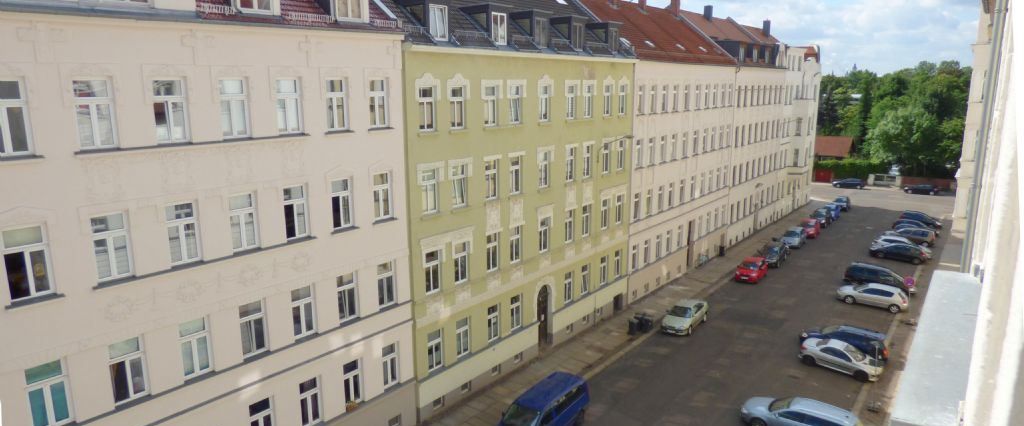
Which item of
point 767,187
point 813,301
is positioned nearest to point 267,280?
point 813,301

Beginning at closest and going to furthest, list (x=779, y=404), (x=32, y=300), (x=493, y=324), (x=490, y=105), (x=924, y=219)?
(x=32, y=300), (x=779, y=404), (x=490, y=105), (x=493, y=324), (x=924, y=219)

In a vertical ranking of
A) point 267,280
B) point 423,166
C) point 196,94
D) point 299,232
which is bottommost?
point 267,280

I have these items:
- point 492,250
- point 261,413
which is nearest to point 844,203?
point 492,250

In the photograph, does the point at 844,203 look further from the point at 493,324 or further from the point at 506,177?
the point at 493,324

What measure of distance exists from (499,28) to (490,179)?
17.0 ft

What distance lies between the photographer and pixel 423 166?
19781 millimetres

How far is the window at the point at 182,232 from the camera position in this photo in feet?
46.4

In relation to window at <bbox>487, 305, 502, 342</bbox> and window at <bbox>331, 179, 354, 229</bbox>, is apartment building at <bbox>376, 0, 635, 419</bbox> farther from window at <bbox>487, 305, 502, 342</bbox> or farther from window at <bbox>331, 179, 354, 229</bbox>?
window at <bbox>331, 179, 354, 229</bbox>

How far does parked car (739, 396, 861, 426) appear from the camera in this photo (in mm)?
19469

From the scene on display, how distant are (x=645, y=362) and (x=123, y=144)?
20.1 meters

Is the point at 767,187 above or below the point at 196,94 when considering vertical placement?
below

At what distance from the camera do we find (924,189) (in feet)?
225

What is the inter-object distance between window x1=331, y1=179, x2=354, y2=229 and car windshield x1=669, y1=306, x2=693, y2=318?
1720 centimetres

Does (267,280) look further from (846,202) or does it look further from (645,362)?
(846,202)
